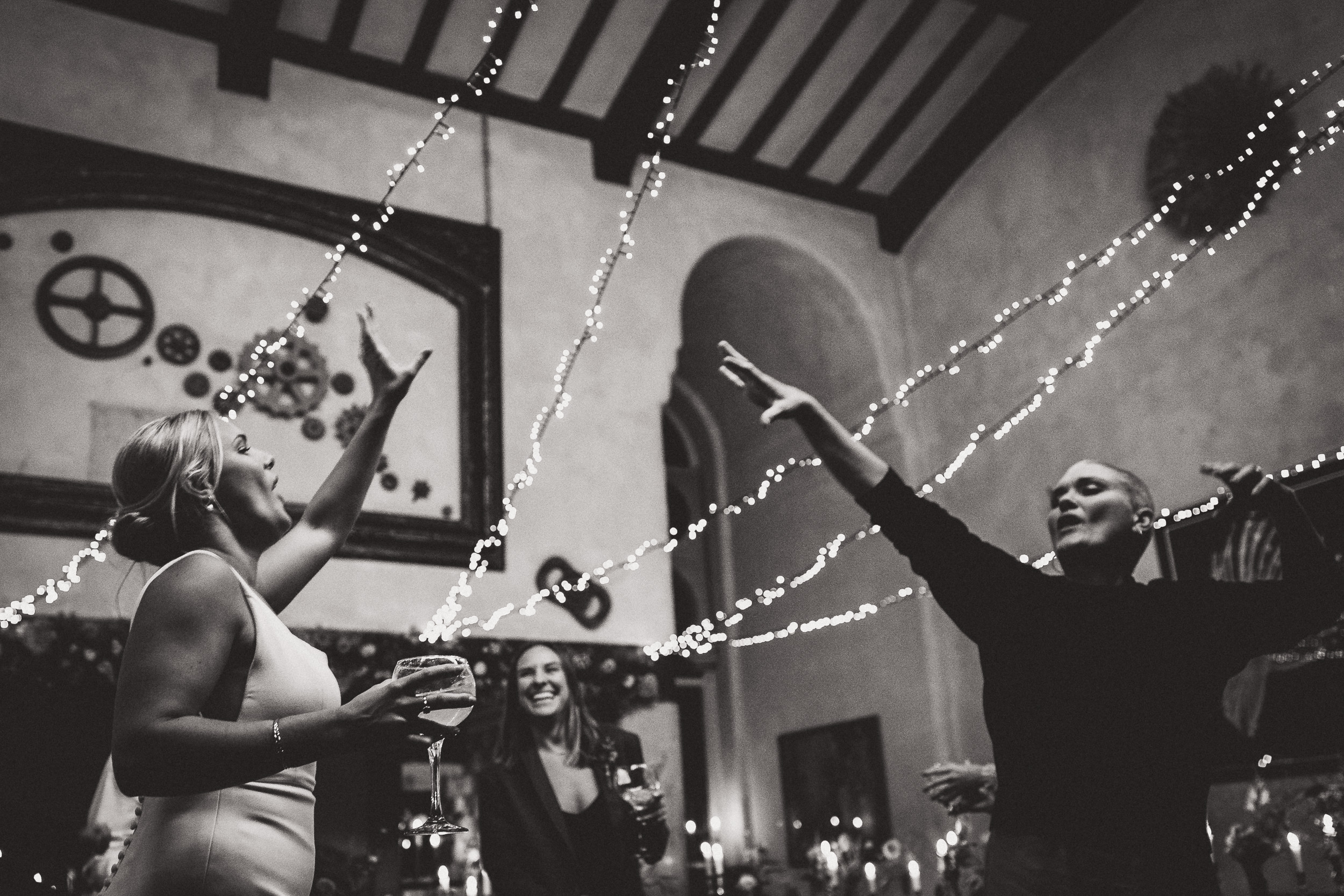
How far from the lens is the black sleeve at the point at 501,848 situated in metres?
2.75

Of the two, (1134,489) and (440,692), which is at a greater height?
(1134,489)

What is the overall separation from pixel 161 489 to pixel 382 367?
59 cm

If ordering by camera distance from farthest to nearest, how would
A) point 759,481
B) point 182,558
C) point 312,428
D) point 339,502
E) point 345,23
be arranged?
point 759,481, point 345,23, point 312,428, point 339,502, point 182,558

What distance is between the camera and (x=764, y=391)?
1.85 m

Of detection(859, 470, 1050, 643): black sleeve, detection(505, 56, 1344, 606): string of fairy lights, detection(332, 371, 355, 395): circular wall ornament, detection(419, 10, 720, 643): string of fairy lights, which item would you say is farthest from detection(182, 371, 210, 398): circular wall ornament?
detection(859, 470, 1050, 643): black sleeve

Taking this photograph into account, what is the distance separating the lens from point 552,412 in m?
6.80

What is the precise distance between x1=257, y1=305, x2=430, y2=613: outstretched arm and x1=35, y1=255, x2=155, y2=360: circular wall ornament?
431 cm

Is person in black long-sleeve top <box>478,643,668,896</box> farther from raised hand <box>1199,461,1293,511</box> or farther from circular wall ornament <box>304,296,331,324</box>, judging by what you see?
circular wall ornament <box>304,296,331,324</box>

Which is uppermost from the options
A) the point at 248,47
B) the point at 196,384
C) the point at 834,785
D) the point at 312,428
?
the point at 248,47

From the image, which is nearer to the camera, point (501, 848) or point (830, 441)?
point (830, 441)

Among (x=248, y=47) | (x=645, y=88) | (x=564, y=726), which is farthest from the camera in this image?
(x=645, y=88)

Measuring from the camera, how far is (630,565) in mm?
6711

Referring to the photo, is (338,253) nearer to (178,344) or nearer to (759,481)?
(178,344)

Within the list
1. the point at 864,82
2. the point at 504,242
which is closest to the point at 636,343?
the point at 504,242
